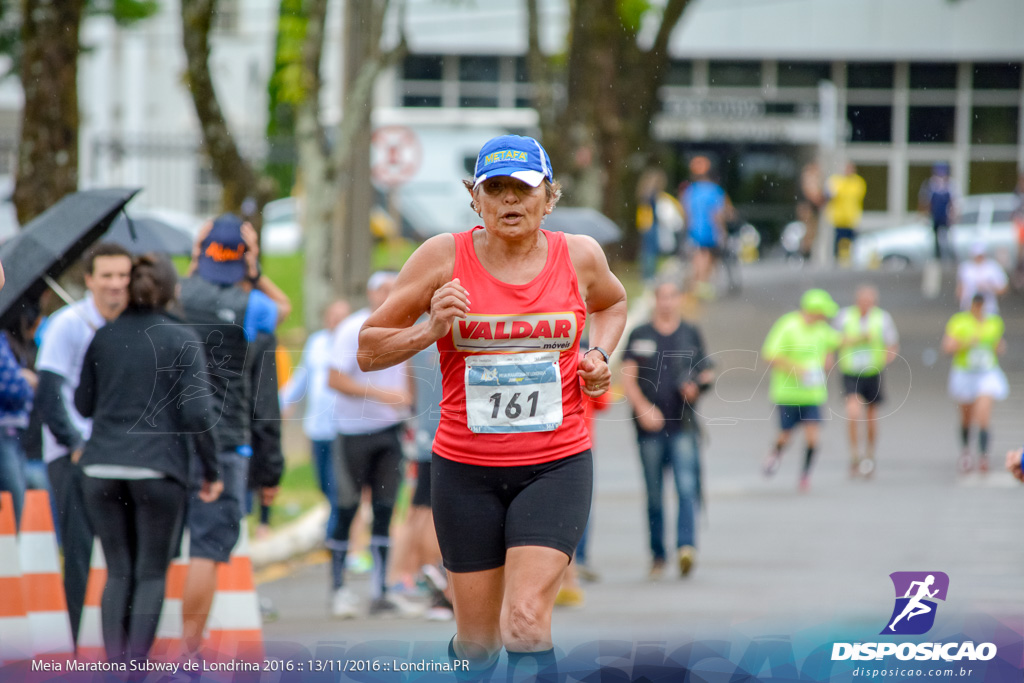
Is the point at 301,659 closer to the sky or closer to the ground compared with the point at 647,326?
closer to the ground

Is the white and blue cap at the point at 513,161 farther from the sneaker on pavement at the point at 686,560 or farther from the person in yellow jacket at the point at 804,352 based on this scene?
the sneaker on pavement at the point at 686,560

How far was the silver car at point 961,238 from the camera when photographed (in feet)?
29.8

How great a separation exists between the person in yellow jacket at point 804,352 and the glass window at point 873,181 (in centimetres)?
87

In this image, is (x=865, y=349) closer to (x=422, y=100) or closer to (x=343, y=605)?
(x=343, y=605)

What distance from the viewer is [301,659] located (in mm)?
5398

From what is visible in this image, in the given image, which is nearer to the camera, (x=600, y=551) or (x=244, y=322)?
(x=244, y=322)

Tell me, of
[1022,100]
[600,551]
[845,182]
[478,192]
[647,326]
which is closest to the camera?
[478,192]

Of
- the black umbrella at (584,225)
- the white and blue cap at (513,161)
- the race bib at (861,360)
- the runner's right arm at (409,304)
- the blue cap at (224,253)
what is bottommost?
the race bib at (861,360)

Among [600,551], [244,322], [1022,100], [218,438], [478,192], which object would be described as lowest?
[600,551]

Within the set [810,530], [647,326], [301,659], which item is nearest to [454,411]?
[301,659]

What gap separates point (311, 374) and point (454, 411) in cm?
394

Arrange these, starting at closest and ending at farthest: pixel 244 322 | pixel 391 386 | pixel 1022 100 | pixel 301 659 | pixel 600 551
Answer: pixel 301 659 → pixel 244 322 → pixel 1022 100 → pixel 391 386 → pixel 600 551

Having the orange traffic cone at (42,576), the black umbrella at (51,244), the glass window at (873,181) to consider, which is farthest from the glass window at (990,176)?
the orange traffic cone at (42,576)

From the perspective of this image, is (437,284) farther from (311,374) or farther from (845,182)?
(845,182)
